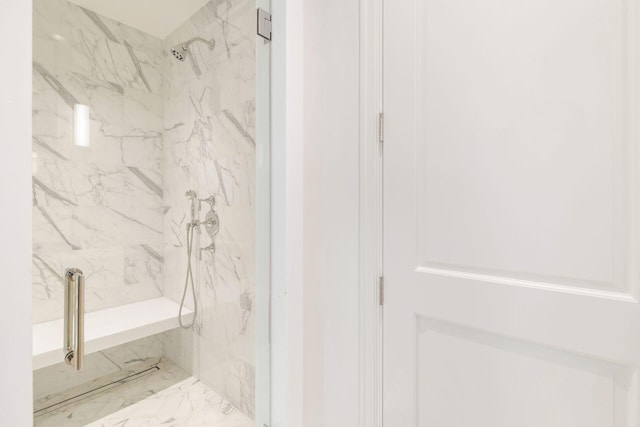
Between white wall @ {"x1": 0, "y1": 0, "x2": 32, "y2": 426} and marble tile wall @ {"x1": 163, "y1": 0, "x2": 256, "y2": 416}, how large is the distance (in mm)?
998

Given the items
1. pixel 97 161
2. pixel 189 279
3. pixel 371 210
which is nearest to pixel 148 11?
pixel 97 161

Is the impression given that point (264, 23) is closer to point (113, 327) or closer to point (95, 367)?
point (113, 327)

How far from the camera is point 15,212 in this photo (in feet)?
1.62

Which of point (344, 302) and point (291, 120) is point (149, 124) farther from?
point (344, 302)

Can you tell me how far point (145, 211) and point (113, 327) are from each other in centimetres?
71

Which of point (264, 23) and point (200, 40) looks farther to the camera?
point (200, 40)

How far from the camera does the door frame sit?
86 cm

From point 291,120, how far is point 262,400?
93 centimetres

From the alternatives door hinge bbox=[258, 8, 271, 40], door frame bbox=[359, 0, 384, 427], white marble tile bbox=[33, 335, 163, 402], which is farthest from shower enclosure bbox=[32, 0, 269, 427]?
door frame bbox=[359, 0, 384, 427]

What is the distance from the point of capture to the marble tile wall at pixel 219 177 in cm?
152

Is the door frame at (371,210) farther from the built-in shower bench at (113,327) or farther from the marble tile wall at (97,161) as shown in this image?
the marble tile wall at (97,161)

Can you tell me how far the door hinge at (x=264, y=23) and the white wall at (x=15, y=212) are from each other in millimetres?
605

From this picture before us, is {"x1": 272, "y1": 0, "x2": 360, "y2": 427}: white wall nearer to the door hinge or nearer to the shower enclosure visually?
the door hinge

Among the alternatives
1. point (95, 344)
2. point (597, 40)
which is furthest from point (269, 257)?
point (95, 344)
